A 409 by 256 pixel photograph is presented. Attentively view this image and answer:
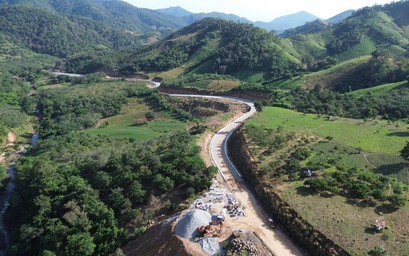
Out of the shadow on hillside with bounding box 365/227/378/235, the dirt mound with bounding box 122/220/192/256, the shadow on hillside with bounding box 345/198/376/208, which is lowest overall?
the dirt mound with bounding box 122/220/192/256

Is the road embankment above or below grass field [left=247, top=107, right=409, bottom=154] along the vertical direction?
below

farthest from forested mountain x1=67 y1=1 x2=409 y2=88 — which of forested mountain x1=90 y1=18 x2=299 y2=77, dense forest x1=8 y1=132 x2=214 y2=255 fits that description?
dense forest x1=8 y1=132 x2=214 y2=255

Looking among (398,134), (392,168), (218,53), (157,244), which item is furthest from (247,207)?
(218,53)

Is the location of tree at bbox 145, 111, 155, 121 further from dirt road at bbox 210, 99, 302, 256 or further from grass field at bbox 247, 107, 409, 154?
dirt road at bbox 210, 99, 302, 256

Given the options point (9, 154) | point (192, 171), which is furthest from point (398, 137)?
point (9, 154)

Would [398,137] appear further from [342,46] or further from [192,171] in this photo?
[342,46]

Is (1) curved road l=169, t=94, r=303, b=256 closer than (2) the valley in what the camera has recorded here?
Yes

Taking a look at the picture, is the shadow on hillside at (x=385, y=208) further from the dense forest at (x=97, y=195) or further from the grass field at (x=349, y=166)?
the dense forest at (x=97, y=195)
